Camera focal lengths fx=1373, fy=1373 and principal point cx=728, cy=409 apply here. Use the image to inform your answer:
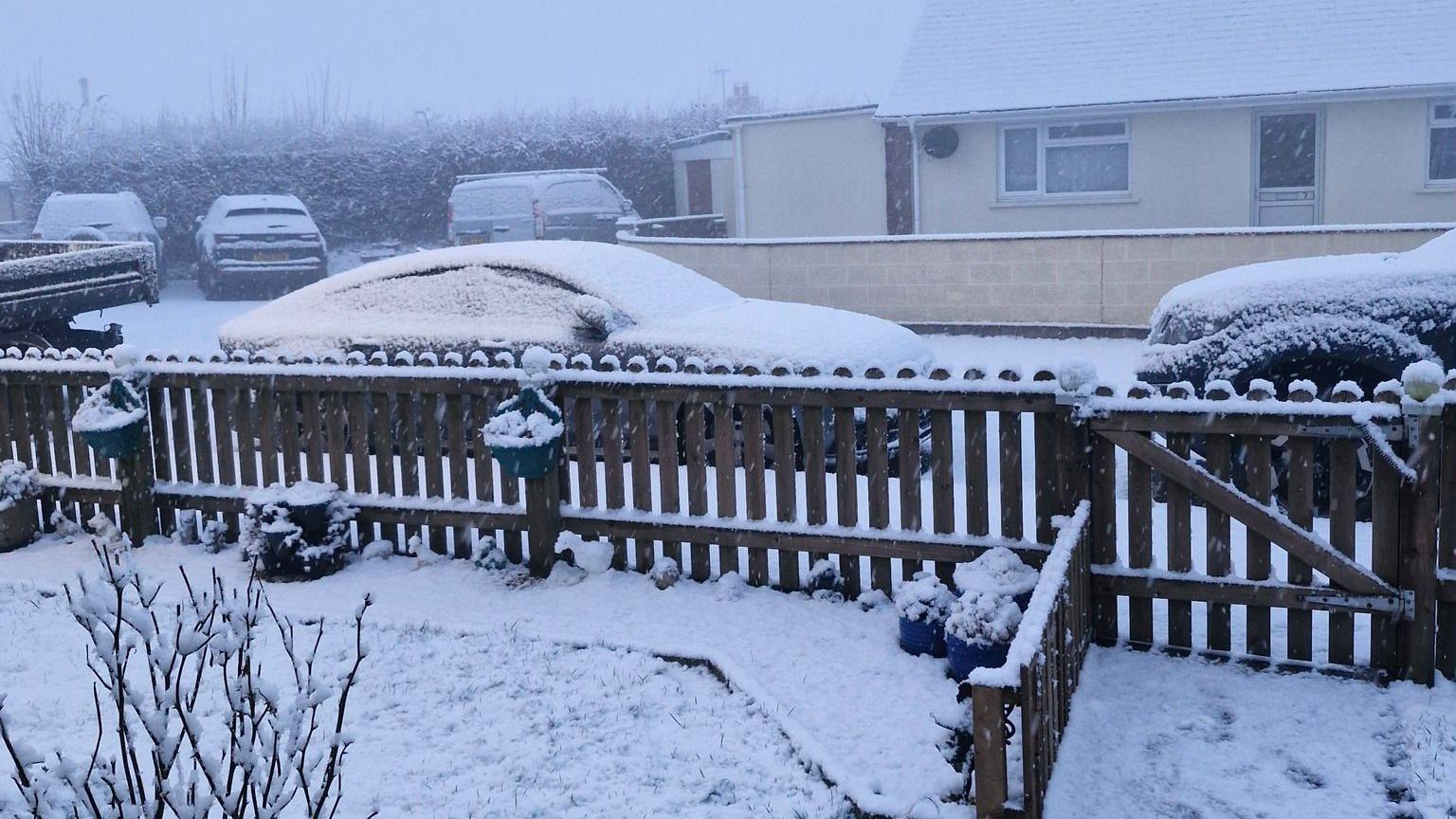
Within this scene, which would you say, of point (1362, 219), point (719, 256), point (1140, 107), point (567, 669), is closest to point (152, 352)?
point (567, 669)

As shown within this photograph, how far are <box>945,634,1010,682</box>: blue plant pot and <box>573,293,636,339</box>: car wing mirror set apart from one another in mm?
3906

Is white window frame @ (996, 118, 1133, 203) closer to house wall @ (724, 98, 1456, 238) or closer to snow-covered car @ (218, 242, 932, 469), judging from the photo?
house wall @ (724, 98, 1456, 238)

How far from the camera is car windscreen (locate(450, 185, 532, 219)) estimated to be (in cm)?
2445

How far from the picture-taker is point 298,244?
2272 centimetres

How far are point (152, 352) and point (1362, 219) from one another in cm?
1641

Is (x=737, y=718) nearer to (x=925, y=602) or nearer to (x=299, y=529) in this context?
(x=925, y=602)

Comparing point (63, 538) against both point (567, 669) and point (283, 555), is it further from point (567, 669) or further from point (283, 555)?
point (567, 669)

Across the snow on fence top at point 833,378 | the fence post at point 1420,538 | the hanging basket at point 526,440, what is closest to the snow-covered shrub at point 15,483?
the snow on fence top at point 833,378

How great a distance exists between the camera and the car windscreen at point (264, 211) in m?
Result: 23.1

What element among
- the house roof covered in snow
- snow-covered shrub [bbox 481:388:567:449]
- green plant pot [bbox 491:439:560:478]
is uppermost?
the house roof covered in snow

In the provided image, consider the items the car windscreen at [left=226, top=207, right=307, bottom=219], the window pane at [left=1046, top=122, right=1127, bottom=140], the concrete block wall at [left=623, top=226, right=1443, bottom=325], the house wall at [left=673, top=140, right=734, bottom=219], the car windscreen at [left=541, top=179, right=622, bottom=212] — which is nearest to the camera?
the concrete block wall at [left=623, top=226, right=1443, bottom=325]

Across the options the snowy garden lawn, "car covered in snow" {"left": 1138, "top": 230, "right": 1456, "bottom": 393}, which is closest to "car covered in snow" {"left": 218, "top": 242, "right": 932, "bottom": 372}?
"car covered in snow" {"left": 1138, "top": 230, "right": 1456, "bottom": 393}

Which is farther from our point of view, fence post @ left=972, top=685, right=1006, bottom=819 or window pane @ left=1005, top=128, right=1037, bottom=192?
window pane @ left=1005, top=128, right=1037, bottom=192

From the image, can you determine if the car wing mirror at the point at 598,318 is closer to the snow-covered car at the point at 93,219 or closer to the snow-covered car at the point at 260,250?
the snow-covered car at the point at 260,250
